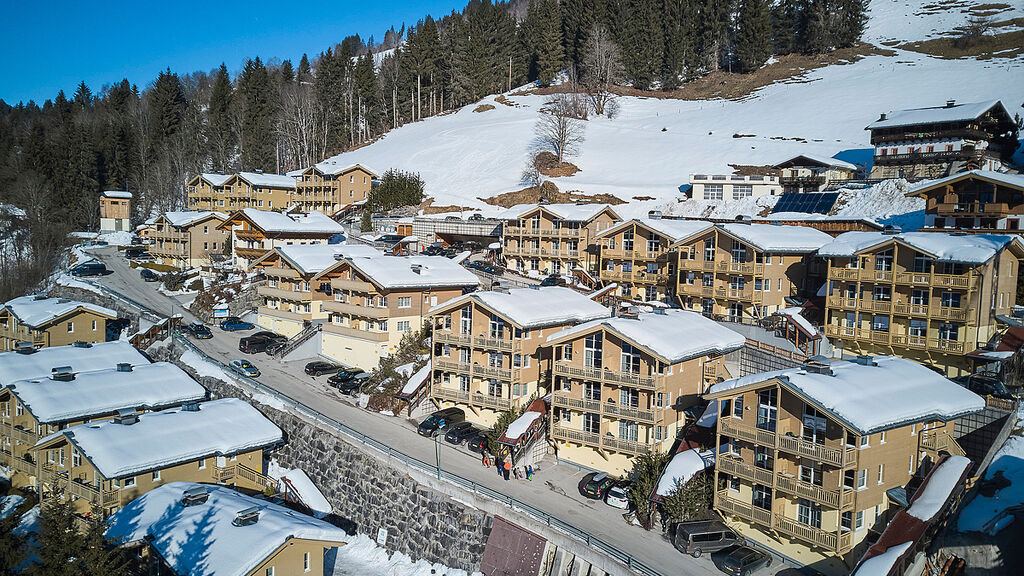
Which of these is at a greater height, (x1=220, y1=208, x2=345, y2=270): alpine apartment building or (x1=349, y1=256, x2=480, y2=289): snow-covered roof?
(x1=220, y1=208, x2=345, y2=270): alpine apartment building

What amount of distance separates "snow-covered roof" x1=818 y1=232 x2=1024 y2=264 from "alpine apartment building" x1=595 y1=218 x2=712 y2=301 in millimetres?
10951

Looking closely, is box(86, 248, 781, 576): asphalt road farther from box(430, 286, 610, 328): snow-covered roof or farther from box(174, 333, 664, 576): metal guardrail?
box(430, 286, 610, 328): snow-covered roof

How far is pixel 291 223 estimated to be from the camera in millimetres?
65750

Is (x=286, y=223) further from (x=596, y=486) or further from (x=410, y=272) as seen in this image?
(x=596, y=486)

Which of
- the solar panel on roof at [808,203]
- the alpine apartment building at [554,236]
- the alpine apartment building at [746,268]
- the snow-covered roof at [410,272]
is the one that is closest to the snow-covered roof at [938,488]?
the alpine apartment building at [746,268]

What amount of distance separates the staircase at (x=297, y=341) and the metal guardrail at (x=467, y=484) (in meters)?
5.16

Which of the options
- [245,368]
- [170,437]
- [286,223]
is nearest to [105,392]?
[245,368]

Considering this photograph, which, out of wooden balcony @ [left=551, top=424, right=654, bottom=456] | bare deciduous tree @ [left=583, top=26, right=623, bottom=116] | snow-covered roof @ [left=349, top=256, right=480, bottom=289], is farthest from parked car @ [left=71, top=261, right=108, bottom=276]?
bare deciduous tree @ [left=583, top=26, right=623, bottom=116]

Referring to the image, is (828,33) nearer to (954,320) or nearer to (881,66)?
(881,66)

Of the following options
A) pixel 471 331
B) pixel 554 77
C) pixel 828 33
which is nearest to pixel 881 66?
pixel 828 33

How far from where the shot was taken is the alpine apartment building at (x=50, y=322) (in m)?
49.9

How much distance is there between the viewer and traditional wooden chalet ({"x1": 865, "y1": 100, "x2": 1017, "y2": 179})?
56.8m

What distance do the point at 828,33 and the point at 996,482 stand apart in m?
102

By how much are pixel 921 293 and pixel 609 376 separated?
16.4 metres
